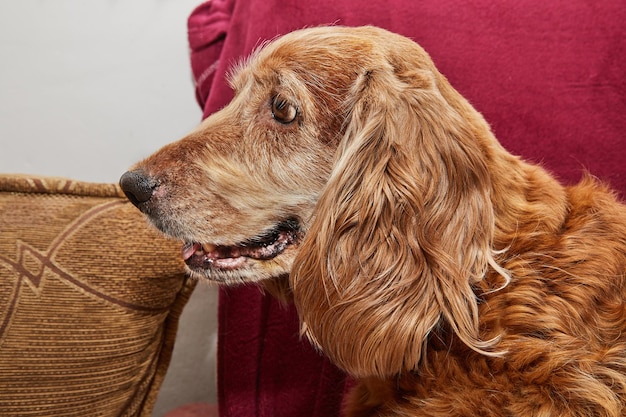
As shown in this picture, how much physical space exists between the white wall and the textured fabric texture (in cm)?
61

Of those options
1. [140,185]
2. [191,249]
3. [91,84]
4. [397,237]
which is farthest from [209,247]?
[91,84]

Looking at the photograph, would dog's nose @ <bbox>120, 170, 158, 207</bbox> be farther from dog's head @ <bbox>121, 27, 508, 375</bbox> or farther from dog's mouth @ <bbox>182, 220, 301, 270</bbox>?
dog's mouth @ <bbox>182, 220, 301, 270</bbox>

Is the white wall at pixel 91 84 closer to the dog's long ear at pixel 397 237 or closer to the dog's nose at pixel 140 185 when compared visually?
the dog's nose at pixel 140 185

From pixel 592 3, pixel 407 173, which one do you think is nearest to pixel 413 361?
pixel 407 173

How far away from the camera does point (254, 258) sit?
3.74ft

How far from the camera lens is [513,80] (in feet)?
4.91

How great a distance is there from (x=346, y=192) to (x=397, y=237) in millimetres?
133

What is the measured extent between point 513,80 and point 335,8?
55cm

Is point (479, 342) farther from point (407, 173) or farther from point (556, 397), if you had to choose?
point (407, 173)

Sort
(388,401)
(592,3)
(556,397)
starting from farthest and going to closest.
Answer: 1. (592,3)
2. (388,401)
3. (556,397)

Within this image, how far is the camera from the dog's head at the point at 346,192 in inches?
37.5

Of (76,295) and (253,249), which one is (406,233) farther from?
(76,295)

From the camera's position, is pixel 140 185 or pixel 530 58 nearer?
pixel 140 185

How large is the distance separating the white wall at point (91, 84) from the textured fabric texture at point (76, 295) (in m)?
0.61
